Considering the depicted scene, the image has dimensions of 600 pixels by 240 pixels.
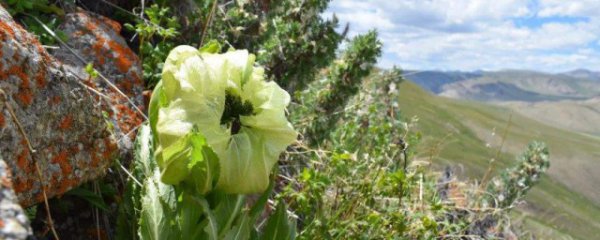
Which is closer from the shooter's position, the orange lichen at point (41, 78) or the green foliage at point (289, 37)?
the orange lichen at point (41, 78)

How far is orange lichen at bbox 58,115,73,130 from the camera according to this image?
86.2 inches

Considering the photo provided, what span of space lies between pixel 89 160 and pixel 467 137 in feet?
651

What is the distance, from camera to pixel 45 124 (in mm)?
2107

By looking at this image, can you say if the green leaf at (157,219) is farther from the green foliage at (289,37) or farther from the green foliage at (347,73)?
the green foliage at (347,73)

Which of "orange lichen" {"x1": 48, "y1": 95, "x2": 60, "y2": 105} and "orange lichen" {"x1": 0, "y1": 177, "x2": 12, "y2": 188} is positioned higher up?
"orange lichen" {"x1": 0, "y1": 177, "x2": 12, "y2": 188}

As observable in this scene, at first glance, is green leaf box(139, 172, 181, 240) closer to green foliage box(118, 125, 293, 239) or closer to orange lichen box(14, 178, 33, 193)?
green foliage box(118, 125, 293, 239)

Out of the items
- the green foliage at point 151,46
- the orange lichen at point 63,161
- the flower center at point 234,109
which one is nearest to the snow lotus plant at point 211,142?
the flower center at point 234,109

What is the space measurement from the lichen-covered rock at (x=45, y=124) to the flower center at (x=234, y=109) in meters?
0.64

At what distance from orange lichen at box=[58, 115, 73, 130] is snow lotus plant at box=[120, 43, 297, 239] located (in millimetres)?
396

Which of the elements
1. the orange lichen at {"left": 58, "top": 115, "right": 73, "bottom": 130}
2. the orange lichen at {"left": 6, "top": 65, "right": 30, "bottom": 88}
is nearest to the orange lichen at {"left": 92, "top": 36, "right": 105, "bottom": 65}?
the orange lichen at {"left": 58, "top": 115, "right": 73, "bottom": 130}

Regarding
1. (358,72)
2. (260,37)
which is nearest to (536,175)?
(358,72)

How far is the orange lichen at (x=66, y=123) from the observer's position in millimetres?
2189

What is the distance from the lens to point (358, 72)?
7008 mm

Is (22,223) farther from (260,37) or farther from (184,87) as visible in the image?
(260,37)
